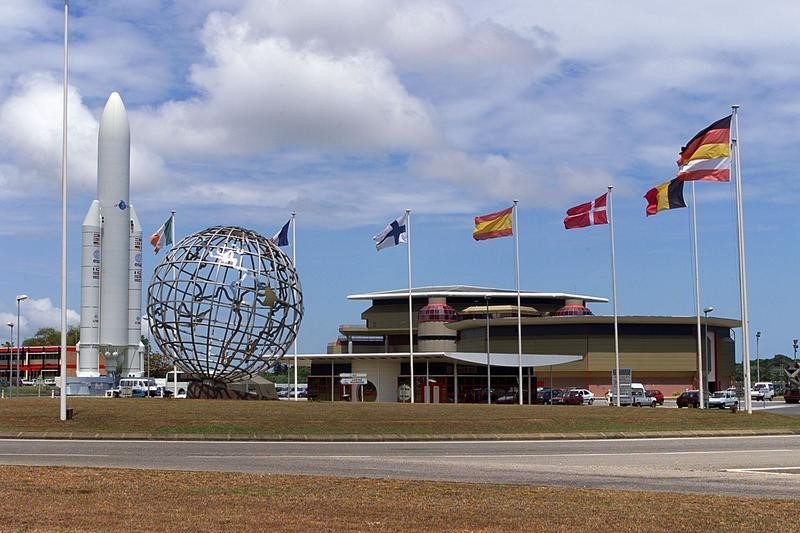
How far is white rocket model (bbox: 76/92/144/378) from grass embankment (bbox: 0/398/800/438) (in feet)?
142

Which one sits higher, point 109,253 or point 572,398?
point 109,253

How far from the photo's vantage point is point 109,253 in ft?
263

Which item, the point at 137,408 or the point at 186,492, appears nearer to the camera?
the point at 186,492

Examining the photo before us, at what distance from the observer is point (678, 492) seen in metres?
15.2

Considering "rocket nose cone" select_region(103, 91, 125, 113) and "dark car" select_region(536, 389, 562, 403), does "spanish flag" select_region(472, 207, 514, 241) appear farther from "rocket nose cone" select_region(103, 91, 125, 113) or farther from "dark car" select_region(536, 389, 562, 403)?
"rocket nose cone" select_region(103, 91, 125, 113)

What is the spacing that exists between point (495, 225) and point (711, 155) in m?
15.8

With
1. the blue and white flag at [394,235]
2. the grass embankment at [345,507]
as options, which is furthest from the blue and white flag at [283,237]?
the grass embankment at [345,507]

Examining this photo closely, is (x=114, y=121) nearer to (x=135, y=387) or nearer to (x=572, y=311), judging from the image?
(x=135, y=387)

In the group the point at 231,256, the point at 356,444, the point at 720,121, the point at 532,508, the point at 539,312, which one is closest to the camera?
the point at 532,508

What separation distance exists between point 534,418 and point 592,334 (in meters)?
66.2

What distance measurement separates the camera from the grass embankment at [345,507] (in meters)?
11.5

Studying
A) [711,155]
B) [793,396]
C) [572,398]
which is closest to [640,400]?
[572,398]

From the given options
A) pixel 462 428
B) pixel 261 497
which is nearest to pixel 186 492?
pixel 261 497

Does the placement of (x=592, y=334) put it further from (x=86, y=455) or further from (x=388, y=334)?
(x=86, y=455)
